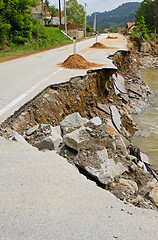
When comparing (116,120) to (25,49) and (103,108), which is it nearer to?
(103,108)

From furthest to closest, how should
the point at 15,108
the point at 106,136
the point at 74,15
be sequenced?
the point at 74,15 < the point at 15,108 < the point at 106,136

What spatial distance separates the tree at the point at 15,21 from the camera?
59.7 feet

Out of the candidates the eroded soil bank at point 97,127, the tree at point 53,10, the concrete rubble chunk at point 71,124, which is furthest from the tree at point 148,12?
the concrete rubble chunk at point 71,124

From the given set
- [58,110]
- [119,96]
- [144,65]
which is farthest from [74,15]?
[58,110]

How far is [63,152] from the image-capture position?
356 centimetres

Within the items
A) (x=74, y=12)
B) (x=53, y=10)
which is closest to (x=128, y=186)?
(x=53, y=10)

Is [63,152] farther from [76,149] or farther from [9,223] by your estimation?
[9,223]

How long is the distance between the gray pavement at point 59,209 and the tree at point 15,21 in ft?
57.9

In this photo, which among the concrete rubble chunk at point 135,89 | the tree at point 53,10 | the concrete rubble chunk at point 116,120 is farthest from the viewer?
the tree at point 53,10

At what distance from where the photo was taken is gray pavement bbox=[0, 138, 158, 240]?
1983 mm

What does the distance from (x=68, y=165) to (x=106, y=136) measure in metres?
1.17

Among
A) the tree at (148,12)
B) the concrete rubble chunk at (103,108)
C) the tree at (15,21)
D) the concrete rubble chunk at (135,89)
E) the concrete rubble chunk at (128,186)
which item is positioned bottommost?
the concrete rubble chunk at (135,89)

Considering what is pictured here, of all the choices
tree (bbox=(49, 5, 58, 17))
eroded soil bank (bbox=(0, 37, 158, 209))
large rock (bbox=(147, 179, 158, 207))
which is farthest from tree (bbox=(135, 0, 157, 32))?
large rock (bbox=(147, 179, 158, 207))

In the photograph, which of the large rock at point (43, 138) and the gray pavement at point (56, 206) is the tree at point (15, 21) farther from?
the gray pavement at point (56, 206)
